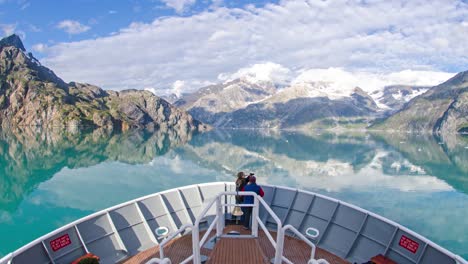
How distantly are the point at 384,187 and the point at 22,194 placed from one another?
1931 inches

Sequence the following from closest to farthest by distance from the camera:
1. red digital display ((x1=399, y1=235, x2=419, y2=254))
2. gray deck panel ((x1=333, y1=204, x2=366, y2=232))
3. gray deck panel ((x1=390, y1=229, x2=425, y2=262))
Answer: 1. gray deck panel ((x1=390, y1=229, x2=425, y2=262))
2. red digital display ((x1=399, y1=235, x2=419, y2=254))
3. gray deck panel ((x1=333, y1=204, x2=366, y2=232))

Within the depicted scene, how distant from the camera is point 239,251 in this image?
8.86 m

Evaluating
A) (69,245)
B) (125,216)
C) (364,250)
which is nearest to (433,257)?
(364,250)

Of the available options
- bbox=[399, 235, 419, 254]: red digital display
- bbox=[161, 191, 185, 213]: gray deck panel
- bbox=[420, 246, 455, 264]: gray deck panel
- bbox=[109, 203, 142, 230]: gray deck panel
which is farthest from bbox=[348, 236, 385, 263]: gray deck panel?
bbox=[109, 203, 142, 230]: gray deck panel

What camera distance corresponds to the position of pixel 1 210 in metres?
32.2

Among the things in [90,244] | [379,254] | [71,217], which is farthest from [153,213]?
[71,217]

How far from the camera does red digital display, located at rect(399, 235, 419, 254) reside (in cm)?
1159

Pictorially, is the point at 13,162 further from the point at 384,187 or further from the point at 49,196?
the point at 384,187

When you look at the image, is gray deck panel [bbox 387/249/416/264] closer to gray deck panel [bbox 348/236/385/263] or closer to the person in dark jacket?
gray deck panel [bbox 348/236/385/263]

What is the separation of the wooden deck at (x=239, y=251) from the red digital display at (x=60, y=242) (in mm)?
2188

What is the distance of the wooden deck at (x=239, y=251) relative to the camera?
27.9 feet

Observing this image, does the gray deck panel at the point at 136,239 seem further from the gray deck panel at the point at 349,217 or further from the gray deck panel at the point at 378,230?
the gray deck panel at the point at 378,230

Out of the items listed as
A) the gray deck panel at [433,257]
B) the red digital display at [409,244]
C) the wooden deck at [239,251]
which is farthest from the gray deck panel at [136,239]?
the gray deck panel at [433,257]

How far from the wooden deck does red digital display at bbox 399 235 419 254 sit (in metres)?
2.22
